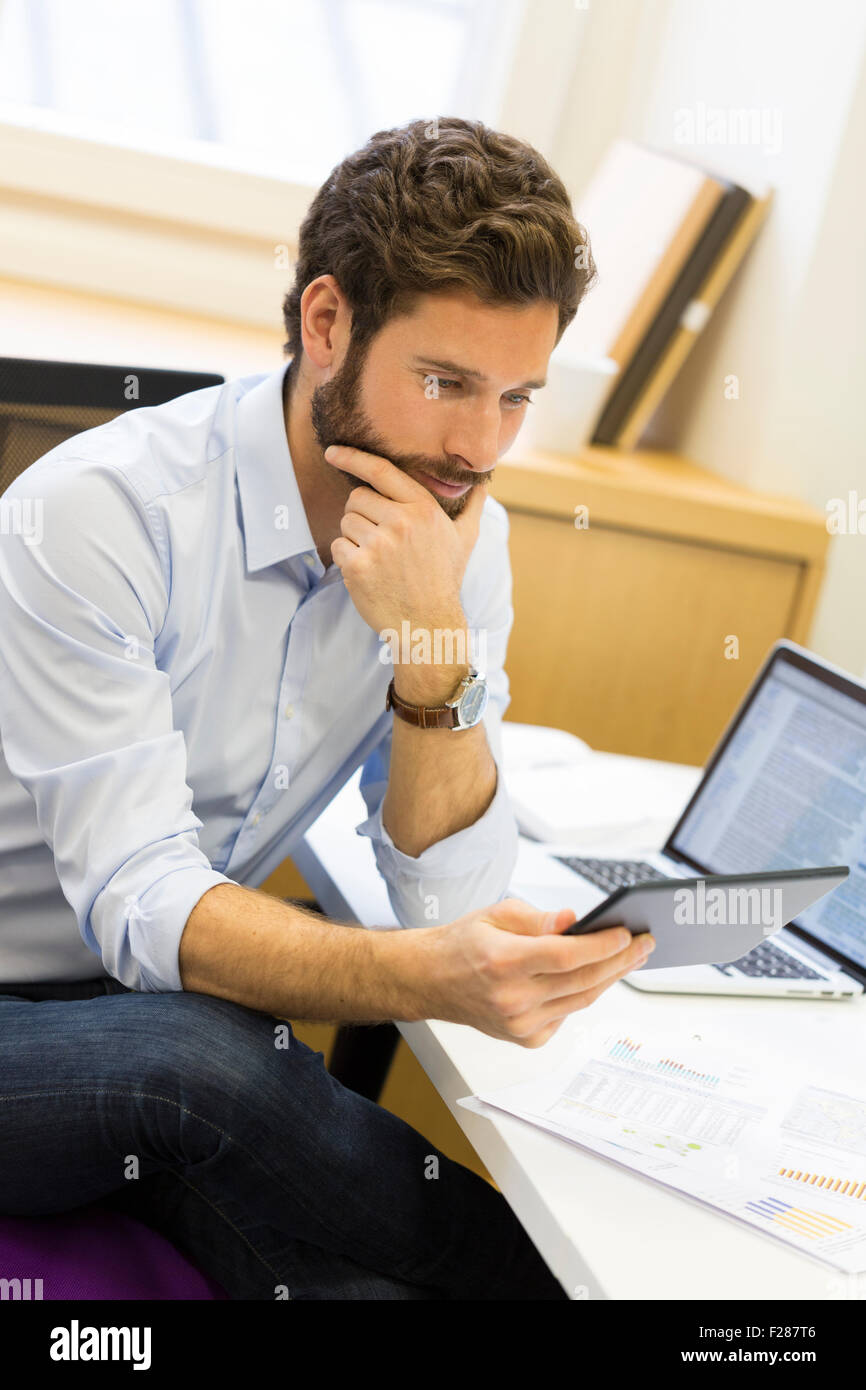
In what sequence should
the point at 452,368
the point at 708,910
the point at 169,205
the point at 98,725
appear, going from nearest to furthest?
the point at 708,910 → the point at 98,725 → the point at 452,368 → the point at 169,205

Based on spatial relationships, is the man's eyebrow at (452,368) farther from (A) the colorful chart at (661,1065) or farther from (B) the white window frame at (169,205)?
(B) the white window frame at (169,205)

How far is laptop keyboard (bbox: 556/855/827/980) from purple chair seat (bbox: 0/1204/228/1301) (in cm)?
44

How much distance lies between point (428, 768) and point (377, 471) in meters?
0.26

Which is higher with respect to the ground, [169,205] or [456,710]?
[169,205]

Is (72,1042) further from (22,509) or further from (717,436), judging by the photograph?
(717,436)

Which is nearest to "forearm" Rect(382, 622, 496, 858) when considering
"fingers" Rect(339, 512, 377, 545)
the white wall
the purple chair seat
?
"fingers" Rect(339, 512, 377, 545)

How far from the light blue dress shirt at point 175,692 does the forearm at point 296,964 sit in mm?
20

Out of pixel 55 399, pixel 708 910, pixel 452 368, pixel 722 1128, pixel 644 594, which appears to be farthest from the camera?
pixel 644 594

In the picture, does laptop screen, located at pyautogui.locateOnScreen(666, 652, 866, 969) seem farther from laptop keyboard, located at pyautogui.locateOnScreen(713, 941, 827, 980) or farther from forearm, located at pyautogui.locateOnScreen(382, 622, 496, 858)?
forearm, located at pyautogui.locateOnScreen(382, 622, 496, 858)

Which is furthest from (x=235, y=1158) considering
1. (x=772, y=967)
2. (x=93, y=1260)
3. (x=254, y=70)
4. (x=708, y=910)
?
(x=254, y=70)

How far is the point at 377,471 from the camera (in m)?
1.23

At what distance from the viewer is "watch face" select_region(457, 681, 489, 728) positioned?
1.22m

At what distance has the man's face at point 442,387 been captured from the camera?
3.79ft

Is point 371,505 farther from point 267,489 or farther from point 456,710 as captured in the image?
point 456,710
